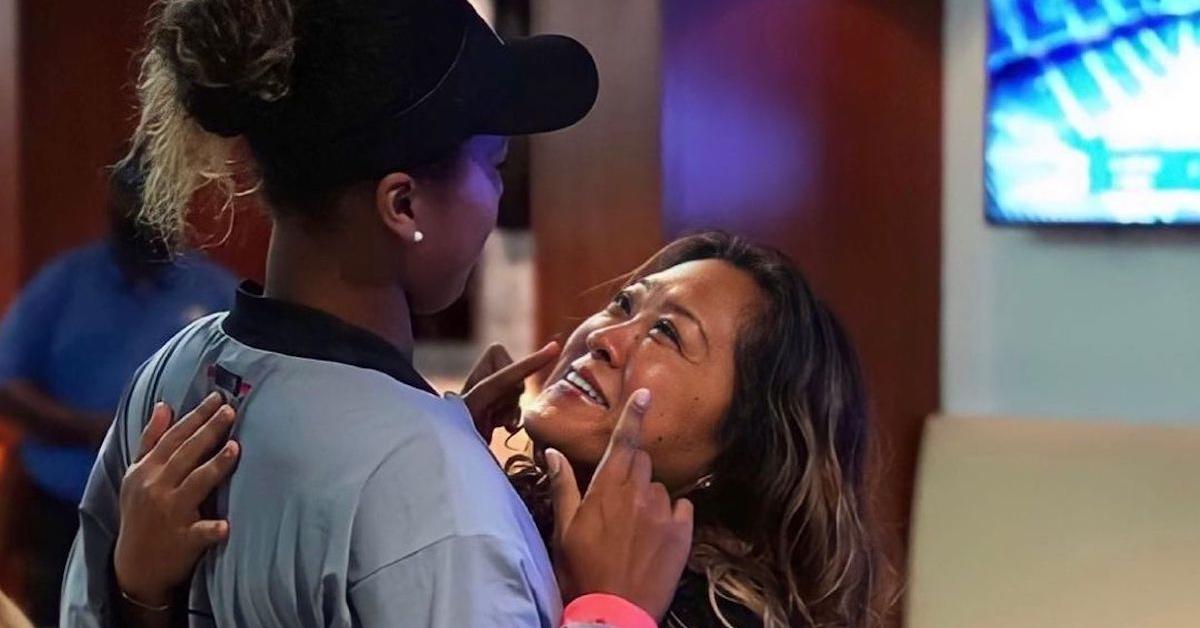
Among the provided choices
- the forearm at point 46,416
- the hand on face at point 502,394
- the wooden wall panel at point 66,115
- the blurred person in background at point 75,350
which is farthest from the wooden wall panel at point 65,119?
the hand on face at point 502,394

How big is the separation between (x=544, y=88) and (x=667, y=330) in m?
0.44

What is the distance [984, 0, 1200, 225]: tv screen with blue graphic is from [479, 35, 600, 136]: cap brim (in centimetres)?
186

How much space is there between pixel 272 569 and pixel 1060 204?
2.09 m

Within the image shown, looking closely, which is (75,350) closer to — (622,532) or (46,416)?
(46,416)

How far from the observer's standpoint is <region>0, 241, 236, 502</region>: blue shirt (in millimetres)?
2637

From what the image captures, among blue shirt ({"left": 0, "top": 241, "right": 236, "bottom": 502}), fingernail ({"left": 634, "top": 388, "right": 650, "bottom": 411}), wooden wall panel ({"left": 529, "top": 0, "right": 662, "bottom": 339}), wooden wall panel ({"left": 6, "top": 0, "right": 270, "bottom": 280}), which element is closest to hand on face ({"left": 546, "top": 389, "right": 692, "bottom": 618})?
fingernail ({"left": 634, "top": 388, "right": 650, "bottom": 411})

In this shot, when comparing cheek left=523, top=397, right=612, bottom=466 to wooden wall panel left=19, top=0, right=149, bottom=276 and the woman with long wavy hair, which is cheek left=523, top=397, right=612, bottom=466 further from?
wooden wall panel left=19, top=0, right=149, bottom=276

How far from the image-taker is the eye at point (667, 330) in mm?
1334

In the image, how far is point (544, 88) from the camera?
0.94 meters

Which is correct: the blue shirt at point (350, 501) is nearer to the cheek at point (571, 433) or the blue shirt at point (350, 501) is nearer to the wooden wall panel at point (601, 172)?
the cheek at point (571, 433)

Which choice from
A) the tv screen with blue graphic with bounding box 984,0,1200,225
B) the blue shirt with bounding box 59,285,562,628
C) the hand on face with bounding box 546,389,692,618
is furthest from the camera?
the tv screen with blue graphic with bounding box 984,0,1200,225

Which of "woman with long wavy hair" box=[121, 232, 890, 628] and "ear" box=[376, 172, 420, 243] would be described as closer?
"ear" box=[376, 172, 420, 243]

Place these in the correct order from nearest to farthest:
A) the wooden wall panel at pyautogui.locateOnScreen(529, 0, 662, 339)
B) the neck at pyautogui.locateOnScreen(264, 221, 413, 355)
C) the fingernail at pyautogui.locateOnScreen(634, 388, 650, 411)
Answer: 1. the neck at pyautogui.locateOnScreen(264, 221, 413, 355)
2. the fingernail at pyautogui.locateOnScreen(634, 388, 650, 411)
3. the wooden wall panel at pyautogui.locateOnScreen(529, 0, 662, 339)

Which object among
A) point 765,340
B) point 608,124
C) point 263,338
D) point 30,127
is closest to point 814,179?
point 608,124
